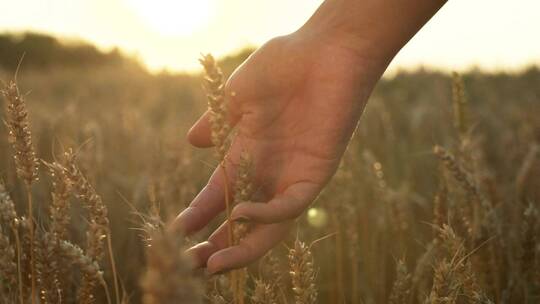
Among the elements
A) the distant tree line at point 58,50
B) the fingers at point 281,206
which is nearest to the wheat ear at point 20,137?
the fingers at point 281,206

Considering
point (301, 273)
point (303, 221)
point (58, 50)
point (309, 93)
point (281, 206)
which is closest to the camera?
point (301, 273)

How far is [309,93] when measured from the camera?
196 centimetres

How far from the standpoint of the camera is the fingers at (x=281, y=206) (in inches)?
56.4

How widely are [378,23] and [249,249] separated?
0.85 meters

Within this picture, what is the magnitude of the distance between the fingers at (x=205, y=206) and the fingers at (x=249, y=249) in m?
0.16

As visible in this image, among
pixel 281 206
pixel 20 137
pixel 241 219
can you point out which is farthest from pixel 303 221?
pixel 20 137

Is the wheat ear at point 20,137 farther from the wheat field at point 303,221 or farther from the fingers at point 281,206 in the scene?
the fingers at point 281,206

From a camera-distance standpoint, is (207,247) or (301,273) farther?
(207,247)

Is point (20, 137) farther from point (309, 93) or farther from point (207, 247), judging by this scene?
point (309, 93)

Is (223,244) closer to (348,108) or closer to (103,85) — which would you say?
(348,108)

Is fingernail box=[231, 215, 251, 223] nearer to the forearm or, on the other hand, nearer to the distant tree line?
the forearm

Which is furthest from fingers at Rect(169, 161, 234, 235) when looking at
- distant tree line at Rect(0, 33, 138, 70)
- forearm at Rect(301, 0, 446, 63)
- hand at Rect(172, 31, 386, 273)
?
distant tree line at Rect(0, 33, 138, 70)

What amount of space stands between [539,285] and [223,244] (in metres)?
1.15

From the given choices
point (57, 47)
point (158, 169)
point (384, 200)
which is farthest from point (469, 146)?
point (57, 47)
